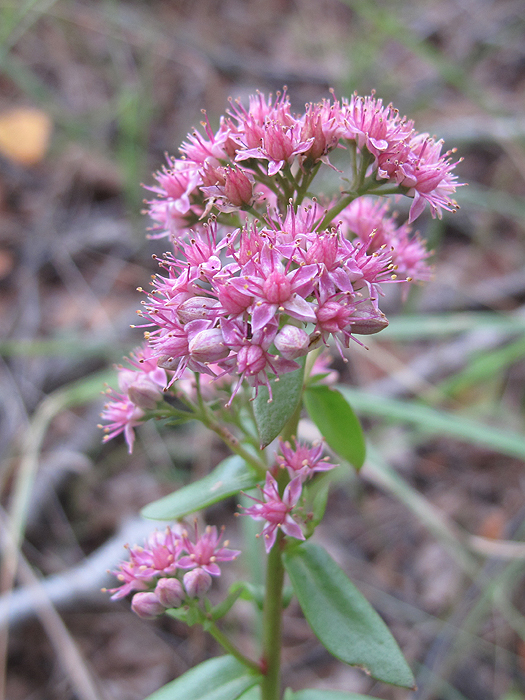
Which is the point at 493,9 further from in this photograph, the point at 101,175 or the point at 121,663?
the point at 121,663

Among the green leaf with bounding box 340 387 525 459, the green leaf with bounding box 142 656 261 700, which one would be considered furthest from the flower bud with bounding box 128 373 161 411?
the green leaf with bounding box 340 387 525 459

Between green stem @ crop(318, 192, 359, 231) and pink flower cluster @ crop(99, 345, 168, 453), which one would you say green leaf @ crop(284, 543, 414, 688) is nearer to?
pink flower cluster @ crop(99, 345, 168, 453)

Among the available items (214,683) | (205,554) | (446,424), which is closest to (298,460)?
(205,554)

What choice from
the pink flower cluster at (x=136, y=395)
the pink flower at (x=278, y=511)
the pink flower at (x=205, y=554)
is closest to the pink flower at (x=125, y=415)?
the pink flower cluster at (x=136, y=395)

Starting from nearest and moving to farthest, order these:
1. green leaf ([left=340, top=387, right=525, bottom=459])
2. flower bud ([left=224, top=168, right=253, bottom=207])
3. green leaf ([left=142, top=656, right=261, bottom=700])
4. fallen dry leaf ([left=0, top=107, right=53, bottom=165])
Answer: flower bud ([left=224, top=168, right=253, bottom=207]) < green leaf ([left=142, top=656, right=261, bottom=700]) < green leaf ([left=340, top=387, right=525, bottom=459]) < fallen dry leaf ([left=0, top=107, right=53, bottom=165])

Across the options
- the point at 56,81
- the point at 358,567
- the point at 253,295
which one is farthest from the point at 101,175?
the point at 253,295

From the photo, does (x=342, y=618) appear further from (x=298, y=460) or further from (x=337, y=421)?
(x=337, y=421)
